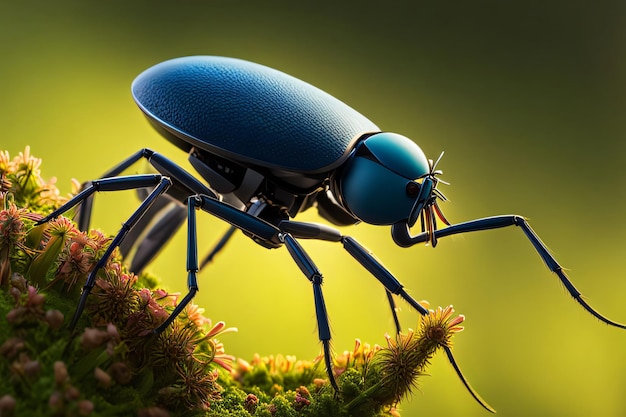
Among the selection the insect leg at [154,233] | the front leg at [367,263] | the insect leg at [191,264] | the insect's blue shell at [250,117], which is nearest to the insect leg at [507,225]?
the front leg at [367,263]

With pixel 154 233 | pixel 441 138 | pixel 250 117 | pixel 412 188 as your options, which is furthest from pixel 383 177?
pixel 441 138

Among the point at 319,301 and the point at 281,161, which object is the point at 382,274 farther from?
the point at 281,161

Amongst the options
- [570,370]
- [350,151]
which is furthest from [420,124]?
[350,151]

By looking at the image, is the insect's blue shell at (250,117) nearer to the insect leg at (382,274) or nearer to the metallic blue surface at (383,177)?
the metallic blue surface at (383,177)

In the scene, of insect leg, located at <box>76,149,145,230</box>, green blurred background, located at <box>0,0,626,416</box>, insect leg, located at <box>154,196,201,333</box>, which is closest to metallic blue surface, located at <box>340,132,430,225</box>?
insect leg, located at <box>154,196,201,333</box>

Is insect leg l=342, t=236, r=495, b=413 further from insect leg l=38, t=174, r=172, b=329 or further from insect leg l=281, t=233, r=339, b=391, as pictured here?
insect leg l=38, t=174, r=172, b=329

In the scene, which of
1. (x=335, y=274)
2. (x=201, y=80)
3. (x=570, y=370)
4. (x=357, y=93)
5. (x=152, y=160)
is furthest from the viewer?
(x=357, y=93)

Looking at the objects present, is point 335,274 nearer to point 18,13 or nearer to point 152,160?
point 152,160
